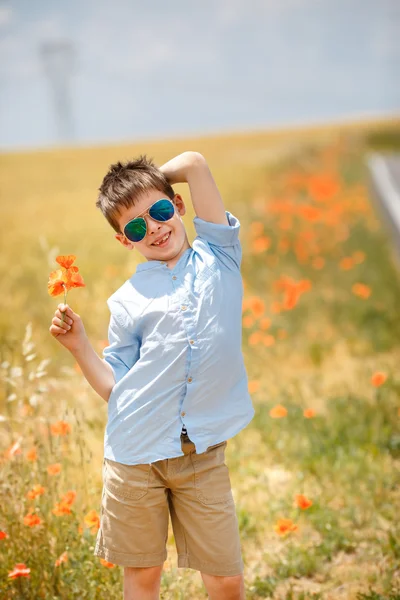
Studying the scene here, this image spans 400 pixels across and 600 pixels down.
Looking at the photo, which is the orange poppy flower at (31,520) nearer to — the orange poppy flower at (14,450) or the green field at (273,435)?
the green field at (273,435)

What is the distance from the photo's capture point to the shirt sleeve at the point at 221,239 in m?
2.19

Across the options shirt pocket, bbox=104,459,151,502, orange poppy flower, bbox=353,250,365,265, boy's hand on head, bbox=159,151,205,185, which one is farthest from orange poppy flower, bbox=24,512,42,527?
orange poppy flower, bbox=353,250,365,265

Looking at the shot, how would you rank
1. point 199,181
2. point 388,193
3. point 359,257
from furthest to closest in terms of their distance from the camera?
point 388,193, point 359,257, point 199,181

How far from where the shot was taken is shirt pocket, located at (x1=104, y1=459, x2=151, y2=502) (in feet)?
6.61

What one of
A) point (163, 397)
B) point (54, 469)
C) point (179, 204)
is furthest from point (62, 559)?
point (179, 204)

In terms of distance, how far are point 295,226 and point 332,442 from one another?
220 inches

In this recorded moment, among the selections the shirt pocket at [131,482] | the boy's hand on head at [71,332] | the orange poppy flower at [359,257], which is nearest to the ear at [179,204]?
the boy's hand on head at [71,332]

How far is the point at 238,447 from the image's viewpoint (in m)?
3.59

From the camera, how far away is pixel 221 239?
2.21m

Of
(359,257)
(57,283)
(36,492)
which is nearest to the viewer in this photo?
(57,283)

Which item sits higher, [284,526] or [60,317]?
[60,317]

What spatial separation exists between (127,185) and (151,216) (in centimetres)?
13

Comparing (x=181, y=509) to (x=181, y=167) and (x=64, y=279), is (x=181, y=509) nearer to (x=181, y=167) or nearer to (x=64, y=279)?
(x=64, y=279)

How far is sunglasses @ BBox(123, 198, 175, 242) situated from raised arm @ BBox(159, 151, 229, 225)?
0.15m
